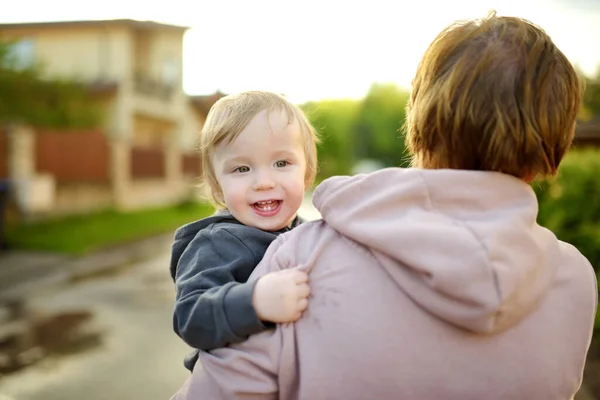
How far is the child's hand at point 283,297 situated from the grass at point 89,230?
1019 cm

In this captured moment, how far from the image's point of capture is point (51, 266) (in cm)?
1077

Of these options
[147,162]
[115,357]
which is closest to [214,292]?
[115,357]

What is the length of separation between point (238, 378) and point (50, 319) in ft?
22.3

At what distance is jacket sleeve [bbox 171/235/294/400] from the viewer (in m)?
1.42

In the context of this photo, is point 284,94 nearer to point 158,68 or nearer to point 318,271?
point 318,271

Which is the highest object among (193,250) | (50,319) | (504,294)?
(504,294)

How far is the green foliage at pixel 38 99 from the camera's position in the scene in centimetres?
1994

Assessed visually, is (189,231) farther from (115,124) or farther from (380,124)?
(380,124)

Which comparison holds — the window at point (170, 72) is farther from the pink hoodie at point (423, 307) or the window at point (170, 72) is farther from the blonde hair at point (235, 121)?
the pink hoodie at point (423, 307)

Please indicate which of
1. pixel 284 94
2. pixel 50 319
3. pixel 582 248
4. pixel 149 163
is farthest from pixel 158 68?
pixel 284 94

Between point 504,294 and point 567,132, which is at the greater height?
point 567,132

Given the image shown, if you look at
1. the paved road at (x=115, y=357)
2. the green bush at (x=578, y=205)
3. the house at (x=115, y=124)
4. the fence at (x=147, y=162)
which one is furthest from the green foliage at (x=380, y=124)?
the green bush at (x=578, y=205)

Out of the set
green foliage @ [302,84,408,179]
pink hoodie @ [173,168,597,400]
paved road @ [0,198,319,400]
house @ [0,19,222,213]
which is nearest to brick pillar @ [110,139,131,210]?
house @ [0,19,222,213]

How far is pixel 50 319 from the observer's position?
7.59 metres
